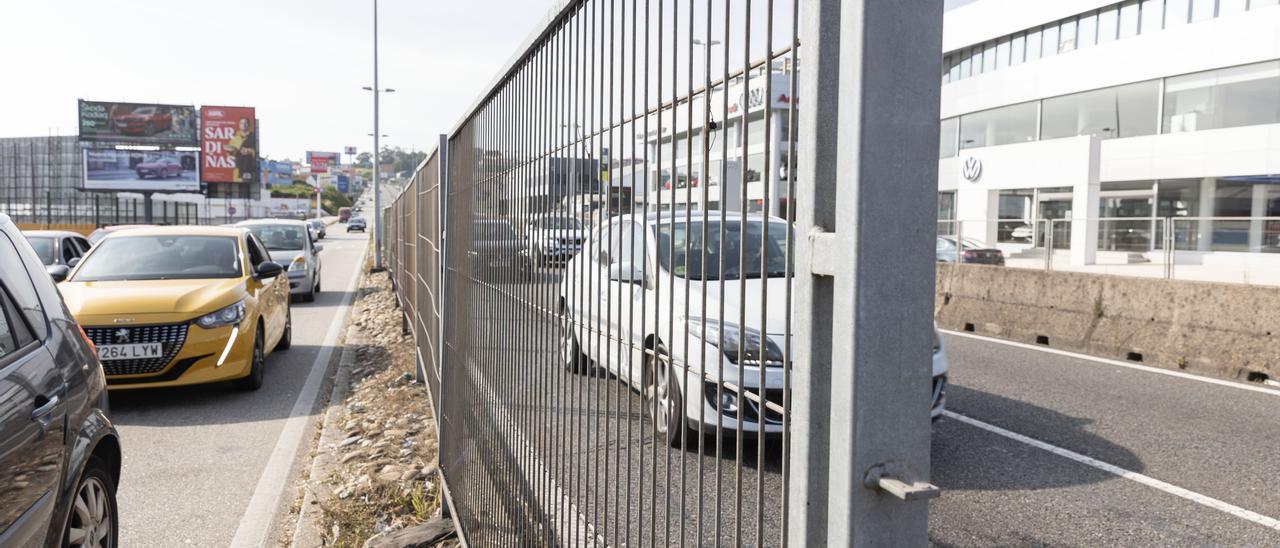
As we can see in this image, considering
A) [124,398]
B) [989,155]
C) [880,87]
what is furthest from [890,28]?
[989,155]

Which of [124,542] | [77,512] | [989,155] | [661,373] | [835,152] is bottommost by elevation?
[124,542]

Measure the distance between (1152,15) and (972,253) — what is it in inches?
918

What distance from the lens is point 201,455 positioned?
242 inches

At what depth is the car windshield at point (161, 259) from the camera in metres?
8.69

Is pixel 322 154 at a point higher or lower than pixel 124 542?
higher

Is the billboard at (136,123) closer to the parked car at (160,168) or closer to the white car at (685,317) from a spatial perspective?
the parked car at (160,168)

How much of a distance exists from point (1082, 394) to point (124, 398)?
8407 millimetres

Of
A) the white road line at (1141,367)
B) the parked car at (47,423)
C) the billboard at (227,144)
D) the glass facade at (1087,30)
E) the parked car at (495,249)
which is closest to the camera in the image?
the parked car at (47,423)

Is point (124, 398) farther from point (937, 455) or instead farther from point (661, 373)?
point (661, 373)

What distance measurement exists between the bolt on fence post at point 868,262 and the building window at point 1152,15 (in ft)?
124

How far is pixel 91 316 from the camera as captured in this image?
24.0ft

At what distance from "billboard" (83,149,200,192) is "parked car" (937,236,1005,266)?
68.2m

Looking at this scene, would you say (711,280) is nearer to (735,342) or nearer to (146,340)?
(735,342)

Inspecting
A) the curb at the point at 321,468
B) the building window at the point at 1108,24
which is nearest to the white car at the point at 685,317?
the curb at the point at 321,468
